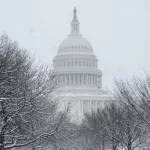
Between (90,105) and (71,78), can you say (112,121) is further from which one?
(71,78)

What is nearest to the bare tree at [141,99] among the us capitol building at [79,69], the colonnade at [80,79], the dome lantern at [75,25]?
the us capitol building at [79,69]

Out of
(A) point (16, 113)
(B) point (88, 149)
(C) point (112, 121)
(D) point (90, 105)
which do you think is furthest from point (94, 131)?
(D) point (90, 105)

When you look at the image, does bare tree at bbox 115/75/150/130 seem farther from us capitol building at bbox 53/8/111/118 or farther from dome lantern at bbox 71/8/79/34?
dome lantern at bbox 71/8/79/34

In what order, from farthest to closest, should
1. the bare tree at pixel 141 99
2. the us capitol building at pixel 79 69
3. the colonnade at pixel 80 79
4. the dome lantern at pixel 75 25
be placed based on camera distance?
the dome lantern at pixel 75 25 < the colonnade at pixel 80 79 < the us capitol building at pixel 79 69 < the bare tree at pixel 141 99

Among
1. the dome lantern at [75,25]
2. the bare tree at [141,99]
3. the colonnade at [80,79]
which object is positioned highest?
the dome lantern at [75,25]

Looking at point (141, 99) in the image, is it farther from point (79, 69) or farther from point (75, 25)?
point (75, 25)

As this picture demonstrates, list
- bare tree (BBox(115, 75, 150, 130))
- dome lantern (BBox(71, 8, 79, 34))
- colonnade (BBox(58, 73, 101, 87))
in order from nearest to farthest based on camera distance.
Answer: bare tree (BBox(115, 75, 150, 130)) < colonnade (BBox(58, 73, 101, 87)) < dome lantern (BBox(71, 8, 79, 34))

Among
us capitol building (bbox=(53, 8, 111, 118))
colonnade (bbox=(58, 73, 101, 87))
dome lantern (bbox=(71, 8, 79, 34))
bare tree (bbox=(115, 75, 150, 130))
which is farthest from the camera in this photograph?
dome lantern (bbox=(71, 8, 79, 34))

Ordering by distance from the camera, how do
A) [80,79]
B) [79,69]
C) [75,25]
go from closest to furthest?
[79,69]
[80,79]
[75,25]

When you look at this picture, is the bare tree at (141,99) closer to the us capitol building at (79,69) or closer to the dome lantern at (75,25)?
the us capitol building at (79,69)

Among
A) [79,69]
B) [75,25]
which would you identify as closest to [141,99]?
[79,69]

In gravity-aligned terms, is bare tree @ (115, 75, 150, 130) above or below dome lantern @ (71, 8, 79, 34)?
below

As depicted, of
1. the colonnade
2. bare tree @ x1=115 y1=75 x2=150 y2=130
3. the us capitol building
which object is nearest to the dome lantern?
the us capitol building

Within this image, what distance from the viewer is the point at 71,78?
150m
